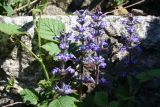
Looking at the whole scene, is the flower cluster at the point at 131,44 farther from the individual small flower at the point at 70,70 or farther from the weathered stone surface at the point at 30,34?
the individual small flower at the point at 70,70

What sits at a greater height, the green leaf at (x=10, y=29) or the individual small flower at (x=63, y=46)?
the green leaf at (x=10, y=29)

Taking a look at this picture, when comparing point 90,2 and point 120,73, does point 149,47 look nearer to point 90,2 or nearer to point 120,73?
point 120,73

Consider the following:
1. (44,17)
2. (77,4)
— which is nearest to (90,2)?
(77,4)

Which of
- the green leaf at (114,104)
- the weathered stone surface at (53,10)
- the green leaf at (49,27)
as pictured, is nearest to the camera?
the green leaf at (114,104)

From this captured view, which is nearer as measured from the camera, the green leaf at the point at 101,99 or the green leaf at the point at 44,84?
the green leaf at the point at 101,99

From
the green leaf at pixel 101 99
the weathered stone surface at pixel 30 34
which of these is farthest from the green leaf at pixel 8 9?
the green leaf at pixel 101 99

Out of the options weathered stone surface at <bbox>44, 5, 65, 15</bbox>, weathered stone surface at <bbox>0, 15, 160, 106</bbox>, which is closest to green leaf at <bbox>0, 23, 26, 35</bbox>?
weathered stone surface at <bbox>0, 15, 160, 106</bbox>

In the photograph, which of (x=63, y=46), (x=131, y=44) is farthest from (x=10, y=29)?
(x=131, y=44)
